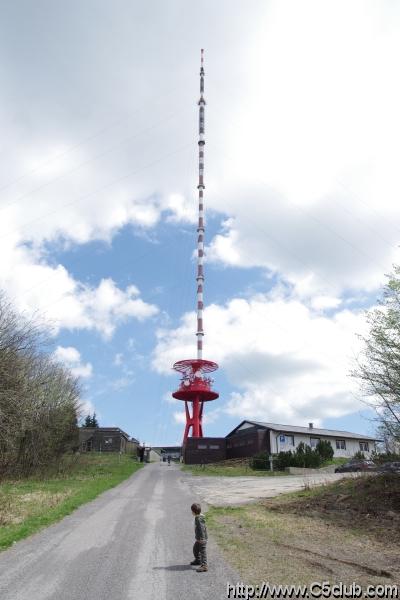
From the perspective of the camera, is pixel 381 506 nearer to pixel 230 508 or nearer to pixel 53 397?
pixel 230 508

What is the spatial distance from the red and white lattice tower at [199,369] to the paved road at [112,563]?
49.7 metres

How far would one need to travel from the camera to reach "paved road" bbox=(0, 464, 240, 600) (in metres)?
7.80

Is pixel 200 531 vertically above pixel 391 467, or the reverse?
pixel 391 467

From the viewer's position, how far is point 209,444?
64812 mm

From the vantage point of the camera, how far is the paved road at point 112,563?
7.80 meters

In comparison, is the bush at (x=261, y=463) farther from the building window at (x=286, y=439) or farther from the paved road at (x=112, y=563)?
the paved road at (x=112, y=563)

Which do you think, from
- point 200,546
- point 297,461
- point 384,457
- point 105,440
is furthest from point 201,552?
point 105,440

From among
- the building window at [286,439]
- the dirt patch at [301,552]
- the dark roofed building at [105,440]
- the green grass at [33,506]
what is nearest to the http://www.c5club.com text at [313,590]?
the dirt patch at [301,552]

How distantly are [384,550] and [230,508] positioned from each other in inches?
329

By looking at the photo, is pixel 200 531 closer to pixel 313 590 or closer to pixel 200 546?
pixel 200 546

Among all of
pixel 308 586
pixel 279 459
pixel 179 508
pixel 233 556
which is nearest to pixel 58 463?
pixel 279 459

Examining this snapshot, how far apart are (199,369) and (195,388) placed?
289cm

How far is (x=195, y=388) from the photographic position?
70750mm

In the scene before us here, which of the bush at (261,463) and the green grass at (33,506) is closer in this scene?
the green grass at (33,506)
